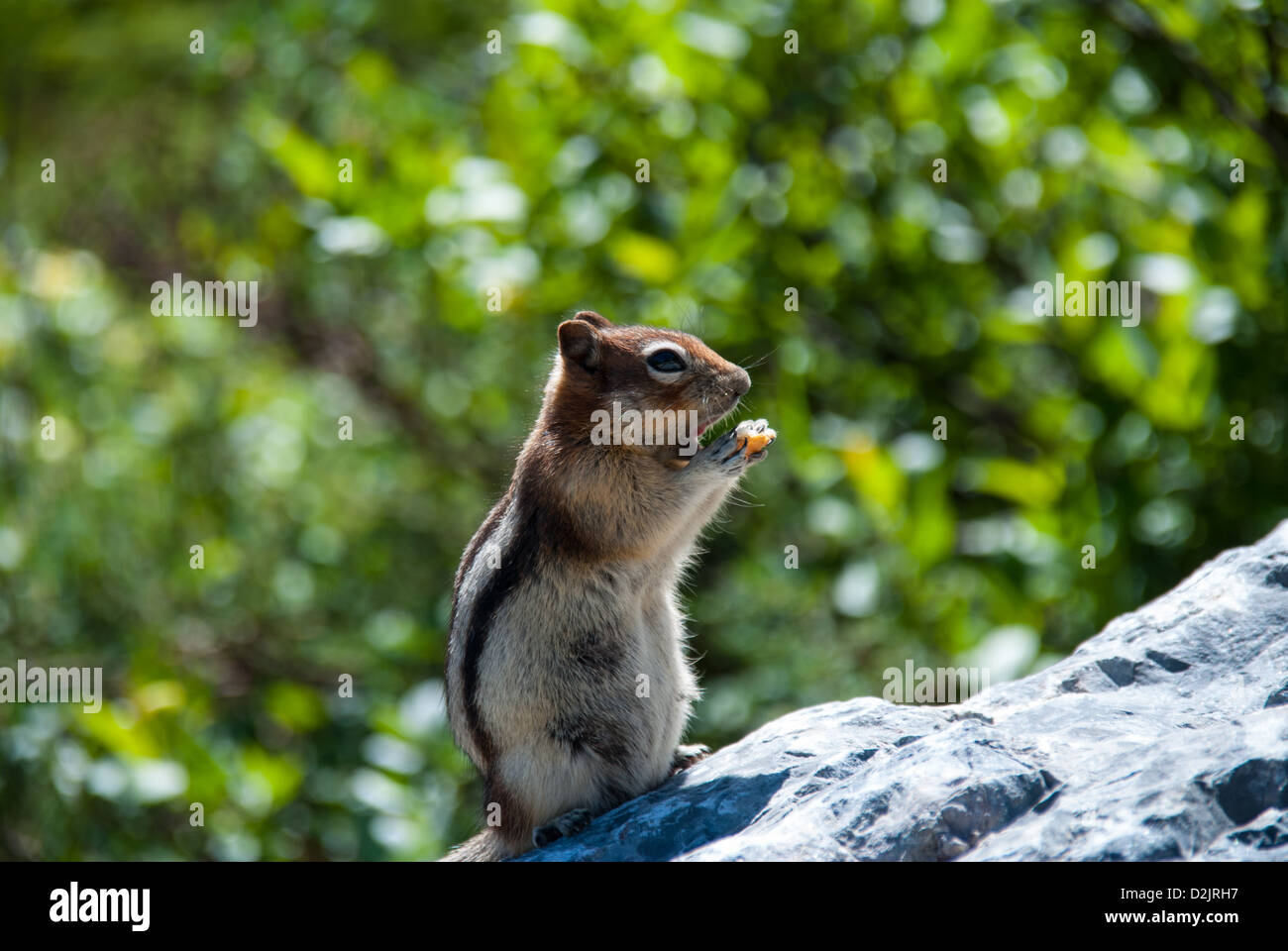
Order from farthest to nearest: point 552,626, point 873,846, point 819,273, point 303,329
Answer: point 303,329 → point 819,273 → point 552,626 → point 873,846

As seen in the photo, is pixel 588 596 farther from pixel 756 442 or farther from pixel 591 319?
pixel 591 319

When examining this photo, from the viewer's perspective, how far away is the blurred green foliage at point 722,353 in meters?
4.08

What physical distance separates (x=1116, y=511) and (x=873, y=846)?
2170mm

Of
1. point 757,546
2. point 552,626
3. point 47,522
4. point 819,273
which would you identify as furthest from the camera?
point 47,522

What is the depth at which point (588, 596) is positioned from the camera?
9.71 ft

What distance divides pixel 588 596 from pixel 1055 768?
1.11m

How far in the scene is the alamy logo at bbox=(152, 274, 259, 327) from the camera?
5750mm

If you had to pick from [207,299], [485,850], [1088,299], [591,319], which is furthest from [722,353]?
[207,299]

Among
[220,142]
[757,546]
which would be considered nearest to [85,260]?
[220,142]

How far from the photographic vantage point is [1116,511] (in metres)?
4.00

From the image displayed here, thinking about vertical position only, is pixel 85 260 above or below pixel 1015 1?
below

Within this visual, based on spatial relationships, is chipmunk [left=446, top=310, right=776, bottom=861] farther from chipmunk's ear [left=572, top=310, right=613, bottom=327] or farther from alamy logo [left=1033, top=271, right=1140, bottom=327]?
alamy logo [left=1033, top=271, right=1140, bottom=327]

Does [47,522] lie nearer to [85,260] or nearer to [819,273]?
[85,260]

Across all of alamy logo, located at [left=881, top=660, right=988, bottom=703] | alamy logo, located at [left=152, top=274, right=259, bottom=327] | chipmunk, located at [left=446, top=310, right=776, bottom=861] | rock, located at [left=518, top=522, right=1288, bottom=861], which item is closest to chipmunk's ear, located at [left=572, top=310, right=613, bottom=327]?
chipmunk, located at [left=446, top=310, right=776, bottom=861]
